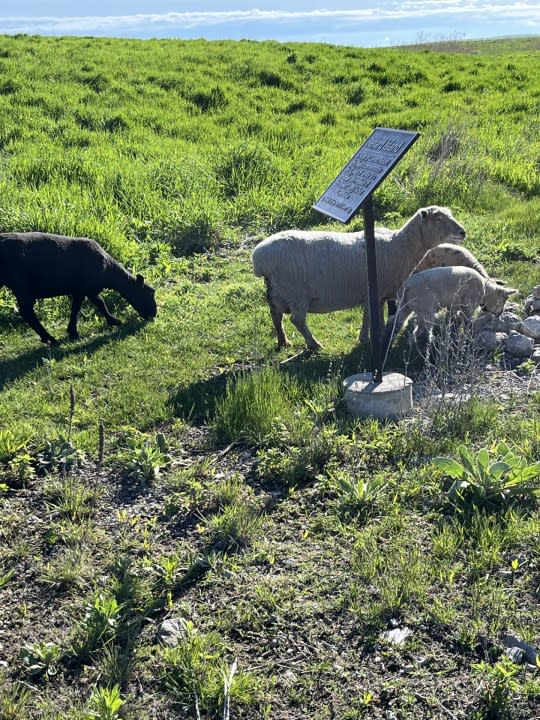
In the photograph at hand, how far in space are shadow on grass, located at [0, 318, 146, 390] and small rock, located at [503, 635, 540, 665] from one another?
5.04 meters

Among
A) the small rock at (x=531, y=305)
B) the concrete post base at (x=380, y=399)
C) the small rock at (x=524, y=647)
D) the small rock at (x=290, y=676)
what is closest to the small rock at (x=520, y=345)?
the small rock at (x=531, y=305)

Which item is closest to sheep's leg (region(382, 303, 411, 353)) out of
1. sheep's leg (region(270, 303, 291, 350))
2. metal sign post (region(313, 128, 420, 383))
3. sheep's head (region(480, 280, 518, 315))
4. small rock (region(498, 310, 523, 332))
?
sheep's head (region(480, 280, 518, 315))

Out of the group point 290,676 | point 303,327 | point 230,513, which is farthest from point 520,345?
point 290,676

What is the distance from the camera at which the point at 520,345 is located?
6906mm

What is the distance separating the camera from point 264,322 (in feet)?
27.6

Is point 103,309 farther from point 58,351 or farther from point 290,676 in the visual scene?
point 290,676

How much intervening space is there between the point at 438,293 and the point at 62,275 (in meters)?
4.16

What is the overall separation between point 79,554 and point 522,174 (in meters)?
12.5

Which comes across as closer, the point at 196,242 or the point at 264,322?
the point at 264,322

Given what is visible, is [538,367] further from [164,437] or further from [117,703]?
[117,703]

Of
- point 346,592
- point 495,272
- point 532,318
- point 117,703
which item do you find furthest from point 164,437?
point 495,272

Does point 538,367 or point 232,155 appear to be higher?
point 232,155

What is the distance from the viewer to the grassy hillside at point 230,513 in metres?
3.35

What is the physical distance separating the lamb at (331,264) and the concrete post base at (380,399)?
182cm
